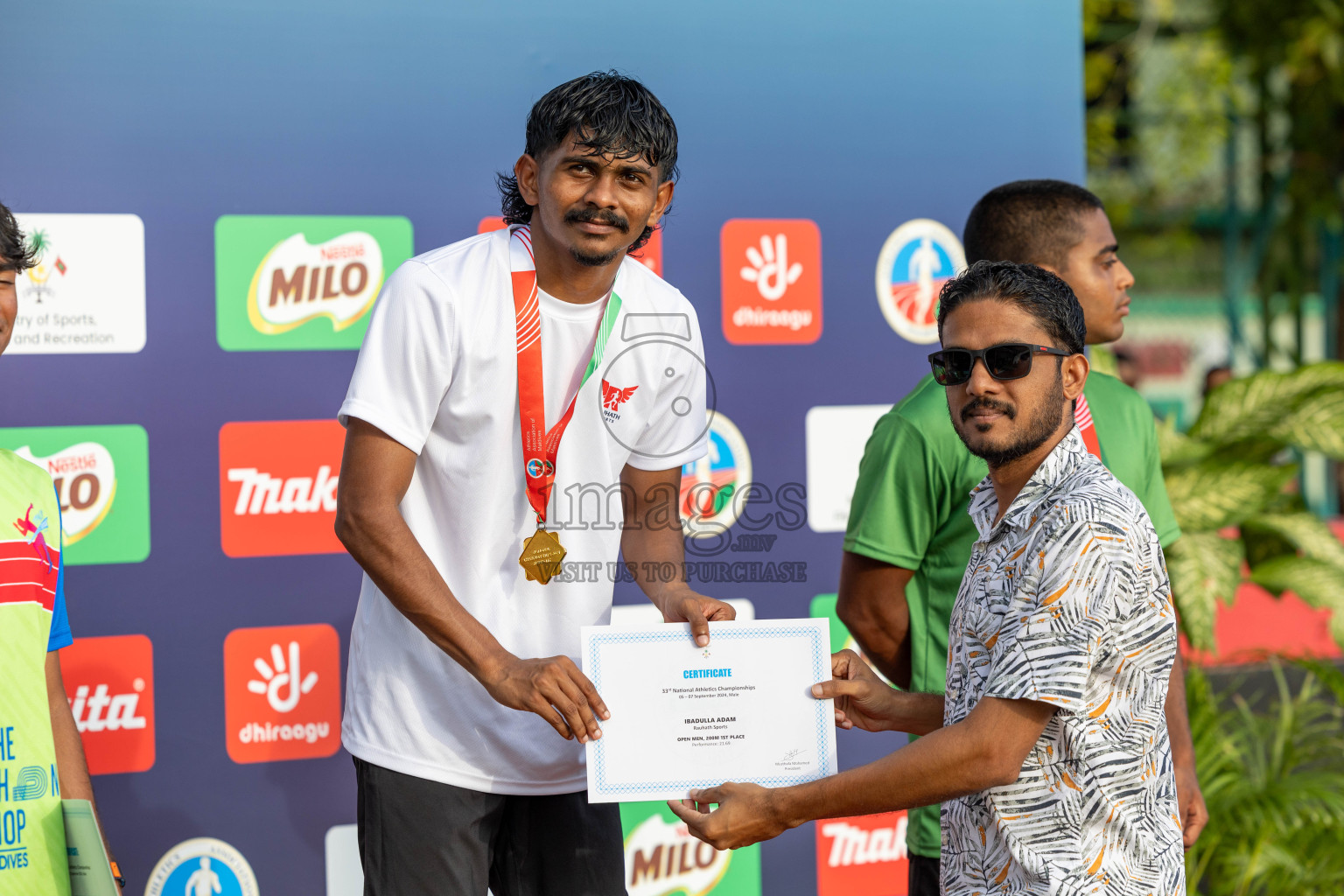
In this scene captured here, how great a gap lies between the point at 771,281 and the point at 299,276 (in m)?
1.36

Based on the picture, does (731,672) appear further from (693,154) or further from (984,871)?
(693,154)

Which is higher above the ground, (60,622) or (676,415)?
(676,415)

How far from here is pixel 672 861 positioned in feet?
11.0

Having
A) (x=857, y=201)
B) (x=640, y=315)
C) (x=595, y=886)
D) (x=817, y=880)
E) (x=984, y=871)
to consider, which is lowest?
(x=817, y=880)

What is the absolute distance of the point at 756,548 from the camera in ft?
11.2

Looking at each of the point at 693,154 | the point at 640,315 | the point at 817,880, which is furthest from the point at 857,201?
the point at 817,880

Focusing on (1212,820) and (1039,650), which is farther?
(1212,820)

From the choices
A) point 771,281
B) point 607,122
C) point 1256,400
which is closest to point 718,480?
point 771,281

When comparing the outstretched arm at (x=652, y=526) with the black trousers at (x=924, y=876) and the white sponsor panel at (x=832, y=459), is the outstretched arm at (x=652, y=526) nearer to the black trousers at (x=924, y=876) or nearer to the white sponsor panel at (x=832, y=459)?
the black trousers at (x=924, y=876)

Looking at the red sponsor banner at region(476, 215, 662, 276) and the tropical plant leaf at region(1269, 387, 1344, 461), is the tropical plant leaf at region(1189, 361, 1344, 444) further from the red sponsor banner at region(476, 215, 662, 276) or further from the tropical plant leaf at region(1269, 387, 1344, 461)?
the red sponsor banner at region(476, 215, 662, 276)

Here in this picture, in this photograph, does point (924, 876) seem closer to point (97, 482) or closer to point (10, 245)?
point (10, 245)

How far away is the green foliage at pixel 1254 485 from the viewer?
412 cm

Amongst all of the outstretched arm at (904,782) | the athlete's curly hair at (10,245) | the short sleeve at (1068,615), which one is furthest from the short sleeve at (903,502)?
the athlete's curly hair at (10,245)

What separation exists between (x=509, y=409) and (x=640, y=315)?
12.5 inches
